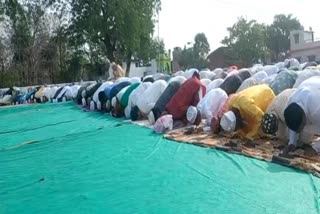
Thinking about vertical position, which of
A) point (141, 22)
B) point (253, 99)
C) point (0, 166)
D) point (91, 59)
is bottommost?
point (0, 166)

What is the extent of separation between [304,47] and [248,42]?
17.3 ft

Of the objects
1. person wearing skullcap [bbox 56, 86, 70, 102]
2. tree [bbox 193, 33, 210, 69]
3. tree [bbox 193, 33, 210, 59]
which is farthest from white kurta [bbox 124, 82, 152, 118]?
tree [bbox 193, 33, 210, 59]

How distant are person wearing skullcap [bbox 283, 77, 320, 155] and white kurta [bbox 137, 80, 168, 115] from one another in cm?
320

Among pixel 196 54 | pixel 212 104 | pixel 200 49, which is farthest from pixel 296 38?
pixel 212 104

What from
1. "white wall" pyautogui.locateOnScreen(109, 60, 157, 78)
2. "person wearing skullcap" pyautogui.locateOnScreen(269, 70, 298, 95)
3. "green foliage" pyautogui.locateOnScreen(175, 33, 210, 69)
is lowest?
"person wearing skullcap" pyautogui.locateOnScreen(269, 70, 298, 95)

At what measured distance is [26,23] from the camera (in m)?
23.4

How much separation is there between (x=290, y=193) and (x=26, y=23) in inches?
917

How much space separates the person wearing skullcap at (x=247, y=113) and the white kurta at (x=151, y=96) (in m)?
2.30

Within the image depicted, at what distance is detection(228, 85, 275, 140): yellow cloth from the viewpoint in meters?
4.25

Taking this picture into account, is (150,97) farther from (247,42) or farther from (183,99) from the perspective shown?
(247,42)

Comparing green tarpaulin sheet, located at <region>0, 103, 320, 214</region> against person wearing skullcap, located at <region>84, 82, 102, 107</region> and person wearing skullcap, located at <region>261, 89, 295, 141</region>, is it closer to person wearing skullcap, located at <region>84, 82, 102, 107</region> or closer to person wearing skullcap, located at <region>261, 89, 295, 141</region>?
person wearing skullcap, located at <region>261, 89, 295, 141</region>

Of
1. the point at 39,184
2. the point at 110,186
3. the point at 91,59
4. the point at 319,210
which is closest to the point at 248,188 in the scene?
the point at 319,210

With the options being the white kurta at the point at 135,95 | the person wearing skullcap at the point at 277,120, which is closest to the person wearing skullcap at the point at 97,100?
the white kurta at the point at 135,95

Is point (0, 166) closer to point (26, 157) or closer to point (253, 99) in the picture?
point (26, 157)
